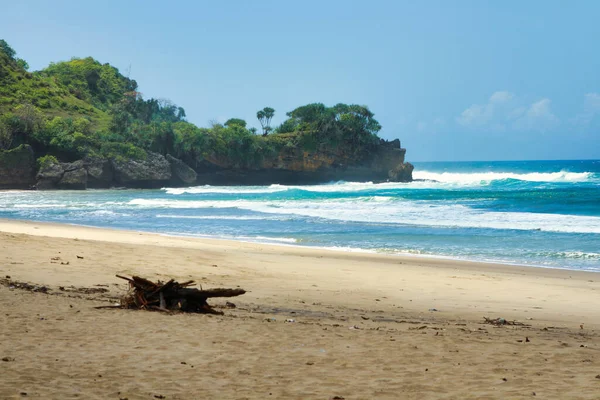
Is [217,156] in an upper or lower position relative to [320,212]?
A: upper

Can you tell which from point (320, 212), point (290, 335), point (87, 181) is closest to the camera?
point (290, 335)

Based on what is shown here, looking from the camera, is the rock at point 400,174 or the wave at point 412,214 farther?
the rock at point 400,174

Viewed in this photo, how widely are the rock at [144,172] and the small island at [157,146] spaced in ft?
0.30

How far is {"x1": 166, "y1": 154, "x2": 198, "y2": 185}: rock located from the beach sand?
161ft

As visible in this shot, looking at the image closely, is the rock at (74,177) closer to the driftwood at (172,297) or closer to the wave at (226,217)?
the wave at (226,217)

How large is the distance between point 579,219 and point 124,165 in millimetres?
42162

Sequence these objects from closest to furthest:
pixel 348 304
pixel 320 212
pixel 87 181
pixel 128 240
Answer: pixel 348 304, pixel 128 240, pixel 320 212, pixel 87 181

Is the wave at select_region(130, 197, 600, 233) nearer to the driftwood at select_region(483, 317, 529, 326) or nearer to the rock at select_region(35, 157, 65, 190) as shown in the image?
the driftwood at select_region(483, 317, 529, 326)

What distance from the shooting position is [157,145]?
6222 cm

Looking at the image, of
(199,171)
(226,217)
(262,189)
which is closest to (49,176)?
(199,171)

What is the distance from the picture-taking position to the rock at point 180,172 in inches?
2394

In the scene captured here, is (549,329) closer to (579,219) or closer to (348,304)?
(348,304)

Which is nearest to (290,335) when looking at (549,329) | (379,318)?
(379,318)

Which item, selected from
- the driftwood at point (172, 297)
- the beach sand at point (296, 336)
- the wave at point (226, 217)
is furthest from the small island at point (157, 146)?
the driftwood at point (172, 297)
